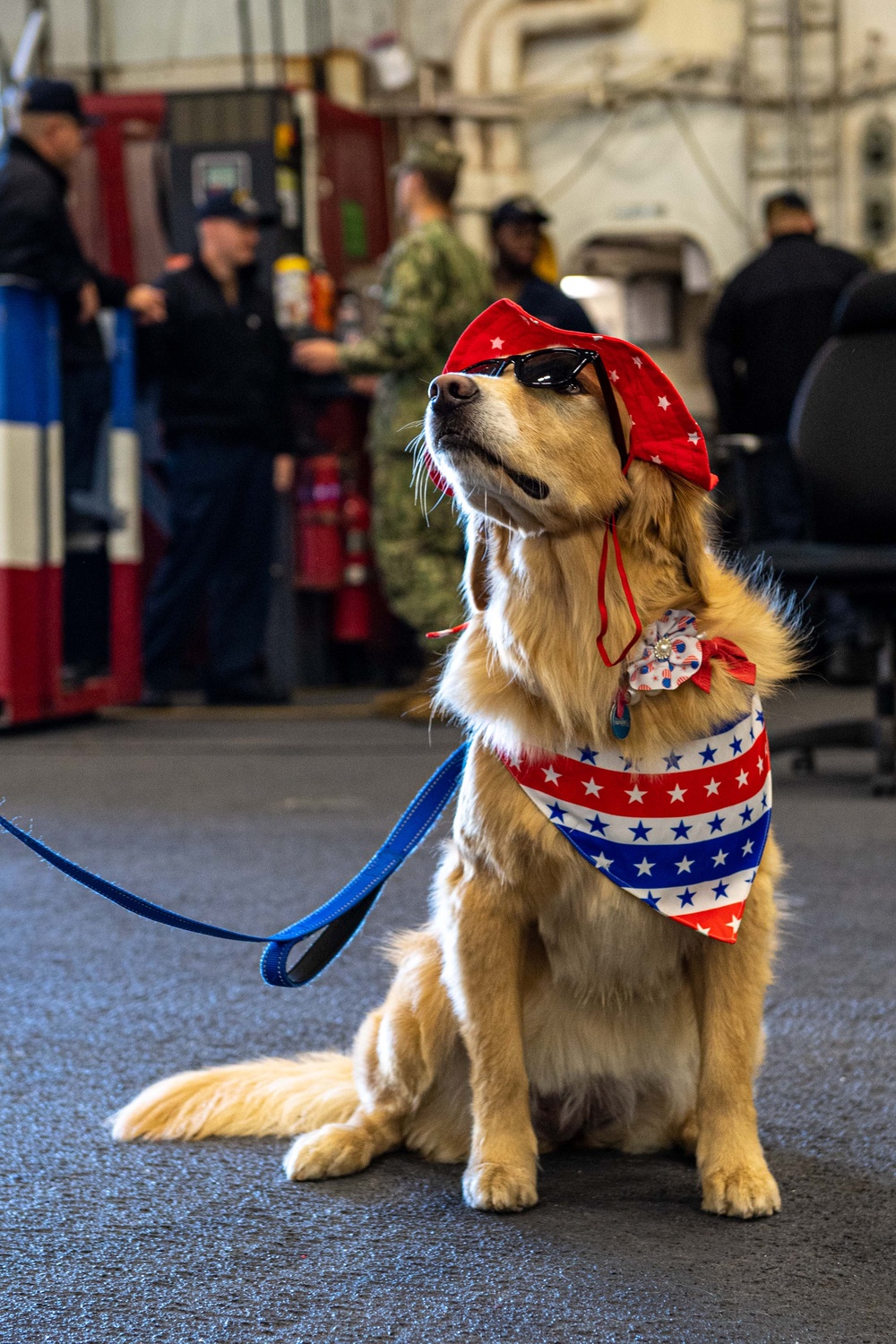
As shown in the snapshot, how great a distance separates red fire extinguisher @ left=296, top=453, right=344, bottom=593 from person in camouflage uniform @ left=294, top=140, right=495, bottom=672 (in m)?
0.65

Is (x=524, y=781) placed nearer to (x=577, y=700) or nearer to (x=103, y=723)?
(x=577, y=700)

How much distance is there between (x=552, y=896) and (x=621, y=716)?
0.55 feet

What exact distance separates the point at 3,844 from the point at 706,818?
82.2 inches

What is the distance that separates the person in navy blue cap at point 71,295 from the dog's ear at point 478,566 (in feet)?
11.4

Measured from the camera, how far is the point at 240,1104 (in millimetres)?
1390

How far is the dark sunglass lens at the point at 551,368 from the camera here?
1.23 meters

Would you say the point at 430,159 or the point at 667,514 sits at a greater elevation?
the point at 430,159

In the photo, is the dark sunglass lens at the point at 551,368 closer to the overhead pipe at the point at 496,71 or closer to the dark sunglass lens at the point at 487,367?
the dark sunglass lens at the point at 487,367

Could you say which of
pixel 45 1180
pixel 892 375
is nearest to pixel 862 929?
pixel 45 1180

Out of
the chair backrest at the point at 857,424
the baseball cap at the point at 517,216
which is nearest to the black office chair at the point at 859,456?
the chair backrest at the point at 857,424

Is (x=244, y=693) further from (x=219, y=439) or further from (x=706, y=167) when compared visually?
(x=706, y=167)

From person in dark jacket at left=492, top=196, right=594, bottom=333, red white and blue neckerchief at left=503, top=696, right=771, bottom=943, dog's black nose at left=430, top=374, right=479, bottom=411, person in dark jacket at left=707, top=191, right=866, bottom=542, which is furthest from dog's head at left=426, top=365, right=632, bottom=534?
person in dark jacket at left=707, top=191, right=866, bottom=542

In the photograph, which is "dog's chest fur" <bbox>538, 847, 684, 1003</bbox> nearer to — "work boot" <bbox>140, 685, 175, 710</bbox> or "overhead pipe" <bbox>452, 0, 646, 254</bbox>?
"work boot" <bbox>140, 685, 175, 710</bbox>

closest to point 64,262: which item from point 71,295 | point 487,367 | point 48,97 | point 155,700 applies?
point 71,295
